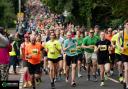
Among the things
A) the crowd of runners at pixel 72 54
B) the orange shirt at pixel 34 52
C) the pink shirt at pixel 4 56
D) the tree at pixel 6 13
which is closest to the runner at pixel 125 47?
the crowd of runners at pixel 72 54

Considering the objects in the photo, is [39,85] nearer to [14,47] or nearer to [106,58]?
[106,58]

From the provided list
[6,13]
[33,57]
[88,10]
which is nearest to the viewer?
[33,57]

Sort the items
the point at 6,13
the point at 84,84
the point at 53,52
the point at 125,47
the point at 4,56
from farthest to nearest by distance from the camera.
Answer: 1. the point at 6,13
2. the point at 84,84
3. the point at 53,52
4. the point at 125,47
5. the point at 4,56

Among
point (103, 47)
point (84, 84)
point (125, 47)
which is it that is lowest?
point (84, 84)

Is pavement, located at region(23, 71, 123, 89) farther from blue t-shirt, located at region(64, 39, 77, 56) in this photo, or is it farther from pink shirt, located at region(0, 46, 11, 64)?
pink shirt, located at region(0, 46, 11, 64)

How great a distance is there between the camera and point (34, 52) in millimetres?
15375

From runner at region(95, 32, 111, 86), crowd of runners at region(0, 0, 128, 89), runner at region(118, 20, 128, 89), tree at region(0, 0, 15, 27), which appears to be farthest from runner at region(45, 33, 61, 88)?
tree at region(0, 0, 15, 27)

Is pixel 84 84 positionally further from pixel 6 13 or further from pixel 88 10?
pixel 6 13

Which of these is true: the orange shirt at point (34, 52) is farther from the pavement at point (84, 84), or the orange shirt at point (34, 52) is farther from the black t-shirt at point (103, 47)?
the black t-shirt at point (103, 47)

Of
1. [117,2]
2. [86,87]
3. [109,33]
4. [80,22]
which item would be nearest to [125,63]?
[86,87]

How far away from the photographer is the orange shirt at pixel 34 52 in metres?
15.3

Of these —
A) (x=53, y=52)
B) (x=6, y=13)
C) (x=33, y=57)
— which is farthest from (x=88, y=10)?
(x=6, y=13)

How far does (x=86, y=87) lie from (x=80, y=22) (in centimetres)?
2561

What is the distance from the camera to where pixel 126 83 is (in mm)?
14367
